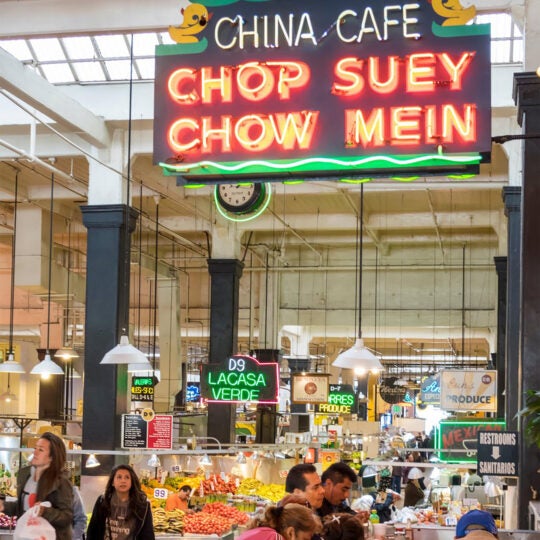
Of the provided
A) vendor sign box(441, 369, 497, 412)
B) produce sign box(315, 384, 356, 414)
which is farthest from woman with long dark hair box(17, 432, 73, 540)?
produce sign box(315, 384, 356, 414)

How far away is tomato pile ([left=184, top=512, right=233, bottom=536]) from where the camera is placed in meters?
12.4

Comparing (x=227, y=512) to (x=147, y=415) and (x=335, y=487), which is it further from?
(x=335, y=487)

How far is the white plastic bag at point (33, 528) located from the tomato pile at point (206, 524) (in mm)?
6819

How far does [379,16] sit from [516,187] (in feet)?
20.4

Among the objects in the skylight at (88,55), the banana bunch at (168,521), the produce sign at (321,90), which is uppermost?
the skylight at (88,55)

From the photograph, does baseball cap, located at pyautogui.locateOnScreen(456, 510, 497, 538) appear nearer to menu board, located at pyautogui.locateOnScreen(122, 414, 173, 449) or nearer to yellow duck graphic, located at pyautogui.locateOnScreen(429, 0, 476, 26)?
yellow duck graphic, located at pyautogui.locateOnScreen(429, 0, 476, 26)

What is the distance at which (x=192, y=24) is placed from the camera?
30.0 ft

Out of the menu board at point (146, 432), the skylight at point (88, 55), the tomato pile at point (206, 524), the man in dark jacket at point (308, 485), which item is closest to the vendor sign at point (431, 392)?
the menu board at point (146, 432)

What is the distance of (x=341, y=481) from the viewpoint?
22.0ft

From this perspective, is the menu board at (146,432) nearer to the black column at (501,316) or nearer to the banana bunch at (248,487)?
the banana bunch at (248,487)

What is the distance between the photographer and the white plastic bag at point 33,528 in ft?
18.3

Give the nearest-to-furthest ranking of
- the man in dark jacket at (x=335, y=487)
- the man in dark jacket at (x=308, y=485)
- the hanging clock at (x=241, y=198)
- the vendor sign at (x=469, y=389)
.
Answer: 1. the man in dark jacket at (x=308, y=485)
2. the man in dark jacket at (x=335, y=487)
3. the hanging clock at (x=241, y=198)
4. the vendor sign at (x=469, y=389)

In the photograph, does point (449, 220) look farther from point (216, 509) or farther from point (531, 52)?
point (531, 52)

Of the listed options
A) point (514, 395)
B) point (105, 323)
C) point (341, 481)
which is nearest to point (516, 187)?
point (514, 395)
